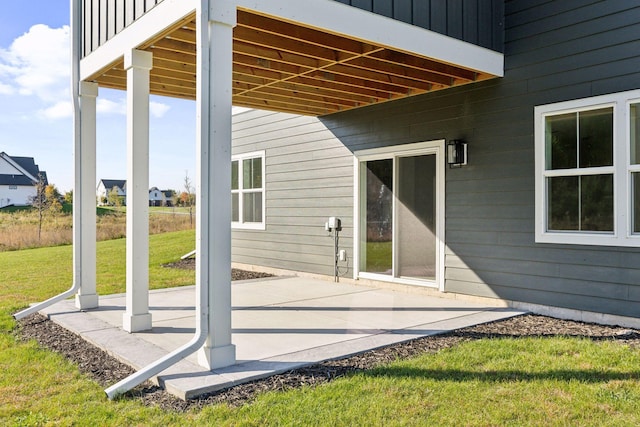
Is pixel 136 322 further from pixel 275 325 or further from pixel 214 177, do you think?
pixel 214 177

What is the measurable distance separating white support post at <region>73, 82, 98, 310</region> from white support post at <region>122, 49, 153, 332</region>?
1172 millimetres

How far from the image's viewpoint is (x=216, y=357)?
3.46 m

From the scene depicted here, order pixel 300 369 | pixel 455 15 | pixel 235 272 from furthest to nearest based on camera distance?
pixel 235 272 < pixel 455 15 < pixel 300 369

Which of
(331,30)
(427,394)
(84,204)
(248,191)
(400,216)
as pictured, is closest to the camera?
(427,394)

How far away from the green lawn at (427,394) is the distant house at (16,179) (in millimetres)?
42362

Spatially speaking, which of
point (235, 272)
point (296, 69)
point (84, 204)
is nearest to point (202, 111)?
point (296, 69)

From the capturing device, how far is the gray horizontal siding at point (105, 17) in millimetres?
4410

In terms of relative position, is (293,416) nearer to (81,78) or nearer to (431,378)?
(431,378)

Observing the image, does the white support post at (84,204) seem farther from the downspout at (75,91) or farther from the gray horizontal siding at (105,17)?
the gray horizontal siding at (105,17)

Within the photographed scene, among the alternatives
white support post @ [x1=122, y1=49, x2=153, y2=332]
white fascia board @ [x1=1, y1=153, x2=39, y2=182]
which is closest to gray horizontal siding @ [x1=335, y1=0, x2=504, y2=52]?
white support post @ [x1=122, y1=49, x2=153, y2=332]

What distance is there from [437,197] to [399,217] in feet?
2.43

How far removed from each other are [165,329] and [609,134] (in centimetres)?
461

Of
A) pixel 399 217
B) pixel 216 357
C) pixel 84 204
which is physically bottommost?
pixel 216 357

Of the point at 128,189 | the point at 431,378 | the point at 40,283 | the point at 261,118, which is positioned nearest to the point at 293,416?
the point at 431,378
